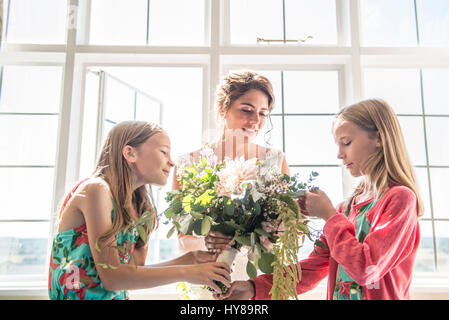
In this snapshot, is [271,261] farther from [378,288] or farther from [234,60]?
[234,60]

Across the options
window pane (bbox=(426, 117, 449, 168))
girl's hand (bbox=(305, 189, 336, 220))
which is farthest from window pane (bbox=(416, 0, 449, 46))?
girl's hand (bbox=(305, 189, 336, 220))

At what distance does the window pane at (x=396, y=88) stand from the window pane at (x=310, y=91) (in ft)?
0.68

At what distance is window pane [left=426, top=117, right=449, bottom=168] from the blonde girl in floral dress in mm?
1541

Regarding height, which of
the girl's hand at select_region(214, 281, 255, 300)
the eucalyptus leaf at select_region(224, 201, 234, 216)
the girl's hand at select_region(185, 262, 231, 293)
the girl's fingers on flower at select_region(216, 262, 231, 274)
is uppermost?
the eucalyptus leaf at select_region(224, 201, 234, 216)

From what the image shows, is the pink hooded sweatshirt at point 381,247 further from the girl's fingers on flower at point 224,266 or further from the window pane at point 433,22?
the window pane at point 433,22

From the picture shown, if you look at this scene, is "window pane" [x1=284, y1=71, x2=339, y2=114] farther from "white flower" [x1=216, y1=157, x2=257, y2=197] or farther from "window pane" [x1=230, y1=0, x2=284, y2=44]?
"white flower" [x1=216, y1=157, x2=257, y2=197]

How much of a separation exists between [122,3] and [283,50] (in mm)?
1014

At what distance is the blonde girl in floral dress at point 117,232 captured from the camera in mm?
1047

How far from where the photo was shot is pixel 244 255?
3.42 ft

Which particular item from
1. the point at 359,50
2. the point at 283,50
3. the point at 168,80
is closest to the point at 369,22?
the point at 359,50

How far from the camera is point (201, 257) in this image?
1.08m

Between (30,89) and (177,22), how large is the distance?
0.94 m

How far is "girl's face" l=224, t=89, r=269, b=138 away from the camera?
58.5 inches

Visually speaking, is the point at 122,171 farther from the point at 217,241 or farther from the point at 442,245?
Answer: the point at 442,245
